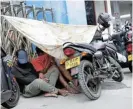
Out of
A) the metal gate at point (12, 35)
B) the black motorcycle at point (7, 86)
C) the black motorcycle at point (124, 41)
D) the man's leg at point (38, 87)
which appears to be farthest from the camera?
the black motorcycle at point (124, 41)

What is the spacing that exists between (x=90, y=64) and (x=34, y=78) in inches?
46.7

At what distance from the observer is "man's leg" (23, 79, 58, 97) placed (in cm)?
561

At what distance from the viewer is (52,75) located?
5902mm

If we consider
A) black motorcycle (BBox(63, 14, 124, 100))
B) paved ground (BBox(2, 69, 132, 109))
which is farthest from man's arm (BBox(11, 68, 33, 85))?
black motorcycle (BBox(63, 14, 124, 100))

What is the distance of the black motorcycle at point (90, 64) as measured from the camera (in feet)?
16.7

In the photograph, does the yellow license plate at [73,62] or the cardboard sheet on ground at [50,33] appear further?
the cardboard sheet on ground at [50,33]

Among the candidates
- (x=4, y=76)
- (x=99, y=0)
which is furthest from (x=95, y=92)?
(x=99, y=0)

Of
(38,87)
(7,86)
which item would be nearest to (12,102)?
(7,86)

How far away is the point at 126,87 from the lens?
6051mm

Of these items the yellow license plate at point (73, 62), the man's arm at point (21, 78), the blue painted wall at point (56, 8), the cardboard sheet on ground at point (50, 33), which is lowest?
the man's arm at point (21, 78)

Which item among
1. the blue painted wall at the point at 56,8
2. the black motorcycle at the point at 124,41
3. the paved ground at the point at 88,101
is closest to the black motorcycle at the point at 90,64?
the paved ground at the point at 88,101

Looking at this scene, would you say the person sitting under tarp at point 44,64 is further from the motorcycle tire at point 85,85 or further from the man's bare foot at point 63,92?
the motorcycle tire at point 85,85

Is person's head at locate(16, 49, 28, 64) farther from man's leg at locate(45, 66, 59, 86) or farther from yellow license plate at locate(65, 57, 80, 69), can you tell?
yellow license plate at locate(65, 57, 80, 69)

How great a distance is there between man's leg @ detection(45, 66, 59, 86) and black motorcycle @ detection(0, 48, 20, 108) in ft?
2.69
